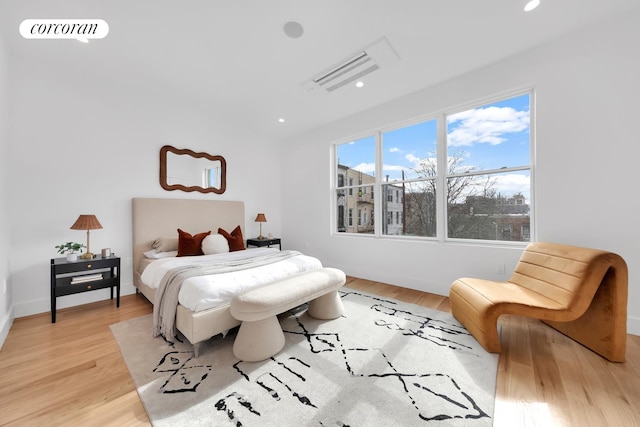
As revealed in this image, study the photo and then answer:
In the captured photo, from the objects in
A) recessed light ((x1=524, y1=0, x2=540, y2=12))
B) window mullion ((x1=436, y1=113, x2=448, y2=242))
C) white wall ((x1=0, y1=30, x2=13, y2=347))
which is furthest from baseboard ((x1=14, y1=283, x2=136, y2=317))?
recessed light ((x1=524, y1=0, x2=540, y2=12))

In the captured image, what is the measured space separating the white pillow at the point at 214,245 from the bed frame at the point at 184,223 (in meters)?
0.60

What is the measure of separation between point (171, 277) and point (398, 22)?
3112 millimetres

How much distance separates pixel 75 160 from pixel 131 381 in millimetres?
2792

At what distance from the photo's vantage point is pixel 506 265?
2.75m

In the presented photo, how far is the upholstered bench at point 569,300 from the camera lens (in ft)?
5.70

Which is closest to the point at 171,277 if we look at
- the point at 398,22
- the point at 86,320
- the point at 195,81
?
the point at 86,320

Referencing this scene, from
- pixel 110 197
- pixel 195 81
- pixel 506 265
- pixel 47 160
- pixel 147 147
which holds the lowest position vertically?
pixel 506 265

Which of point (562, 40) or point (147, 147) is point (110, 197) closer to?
point (147, 147)

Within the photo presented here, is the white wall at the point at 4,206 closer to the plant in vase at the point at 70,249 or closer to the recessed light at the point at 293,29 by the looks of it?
the plant in vase at the point at 70,249

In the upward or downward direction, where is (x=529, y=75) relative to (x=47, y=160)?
upward

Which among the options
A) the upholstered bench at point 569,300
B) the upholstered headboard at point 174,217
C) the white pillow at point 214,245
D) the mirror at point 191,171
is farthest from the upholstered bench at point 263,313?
the mirror at point 191,171

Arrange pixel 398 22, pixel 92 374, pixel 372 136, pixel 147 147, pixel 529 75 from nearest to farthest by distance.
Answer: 1. pixel 92 374
2. pixel 398 22
3. pixel 529 75
4. pixel 147 147
5. pixel 372 136

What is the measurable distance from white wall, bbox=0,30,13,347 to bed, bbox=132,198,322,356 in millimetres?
1030

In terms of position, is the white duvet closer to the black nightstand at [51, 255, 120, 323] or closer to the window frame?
the black nightstand at [51, 255, 120, 323]
